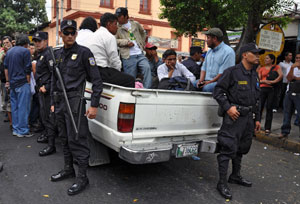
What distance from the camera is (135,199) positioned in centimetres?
318

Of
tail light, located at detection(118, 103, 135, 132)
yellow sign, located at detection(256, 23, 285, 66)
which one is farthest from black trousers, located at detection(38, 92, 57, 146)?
yellow sign, located at detection(256, 23, 285, 66)

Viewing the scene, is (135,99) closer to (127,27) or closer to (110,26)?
(110,26)

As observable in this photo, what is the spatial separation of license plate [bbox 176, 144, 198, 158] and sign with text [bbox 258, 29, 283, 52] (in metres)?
4.63

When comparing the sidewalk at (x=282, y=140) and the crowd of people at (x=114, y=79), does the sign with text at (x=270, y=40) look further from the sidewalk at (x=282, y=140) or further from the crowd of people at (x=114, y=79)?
the crowd of people at (x=114, y=79)

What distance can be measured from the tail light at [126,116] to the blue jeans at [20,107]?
11.5ft

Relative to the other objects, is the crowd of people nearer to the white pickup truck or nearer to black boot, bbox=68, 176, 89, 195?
black boot, bbox=68, 176, 89, 195

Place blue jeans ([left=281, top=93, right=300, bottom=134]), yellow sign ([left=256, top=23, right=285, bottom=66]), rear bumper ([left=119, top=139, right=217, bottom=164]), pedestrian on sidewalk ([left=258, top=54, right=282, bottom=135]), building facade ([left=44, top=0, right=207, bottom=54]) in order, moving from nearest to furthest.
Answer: rear bumper ([left=119, top=139, right=217, bottom=164])
blue jeans ([left=281, top=93, right=300, bottom=134])
pedestrian on sidewalk ([left=258, top=54, right=282, bottom=135])
yellow sign ([left=256, top=23, right=285, bottom=66])
building facade ([left=44, top=0, right=207, bottom=54])

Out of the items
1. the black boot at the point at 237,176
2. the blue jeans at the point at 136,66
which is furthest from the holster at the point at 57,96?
the black boot at the point at 237,176

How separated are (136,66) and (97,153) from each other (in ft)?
5.71

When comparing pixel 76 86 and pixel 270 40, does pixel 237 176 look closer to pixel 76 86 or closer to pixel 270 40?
pixel 76 86

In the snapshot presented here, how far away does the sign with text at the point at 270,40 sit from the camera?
22.9 ft

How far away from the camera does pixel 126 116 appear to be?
3.04 m

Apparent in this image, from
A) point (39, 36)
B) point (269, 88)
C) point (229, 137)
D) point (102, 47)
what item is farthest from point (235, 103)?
point (39, 36)

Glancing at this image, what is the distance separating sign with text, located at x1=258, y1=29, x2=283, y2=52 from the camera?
6969mm
